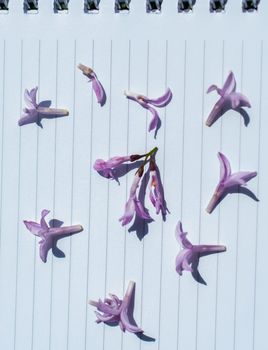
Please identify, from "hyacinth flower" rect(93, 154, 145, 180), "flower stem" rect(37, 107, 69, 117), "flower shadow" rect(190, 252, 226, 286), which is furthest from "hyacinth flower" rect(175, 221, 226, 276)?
"flower stem" rect(37, 107, 69, 117)

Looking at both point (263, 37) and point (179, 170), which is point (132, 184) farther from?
point (263, 37)

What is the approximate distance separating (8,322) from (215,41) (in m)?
0.48

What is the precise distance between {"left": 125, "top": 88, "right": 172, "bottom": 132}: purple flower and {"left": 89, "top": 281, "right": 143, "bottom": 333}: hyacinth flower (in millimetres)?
215

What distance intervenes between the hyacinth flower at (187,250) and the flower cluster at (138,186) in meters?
0.04

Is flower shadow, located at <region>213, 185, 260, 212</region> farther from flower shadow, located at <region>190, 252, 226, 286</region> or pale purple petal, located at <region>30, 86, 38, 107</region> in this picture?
pale purple petal, located at <region>30, 86, 38, 107</region>

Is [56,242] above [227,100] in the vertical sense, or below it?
below

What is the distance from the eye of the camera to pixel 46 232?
0.82 m

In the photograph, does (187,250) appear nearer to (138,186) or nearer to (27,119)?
(138,186)

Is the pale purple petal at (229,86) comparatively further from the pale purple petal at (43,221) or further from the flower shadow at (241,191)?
the pale purple petal at (43,221)

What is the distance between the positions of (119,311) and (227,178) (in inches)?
8.9

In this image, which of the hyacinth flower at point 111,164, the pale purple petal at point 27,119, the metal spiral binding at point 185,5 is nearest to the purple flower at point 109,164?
the hyacinth flower at point 111,164

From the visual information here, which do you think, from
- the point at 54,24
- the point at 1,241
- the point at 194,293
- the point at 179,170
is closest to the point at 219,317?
the point at 194,293

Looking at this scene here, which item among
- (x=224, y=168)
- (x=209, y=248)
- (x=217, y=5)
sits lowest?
(x=209, y=248)

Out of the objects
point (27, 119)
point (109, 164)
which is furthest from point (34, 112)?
point (109, 164)
